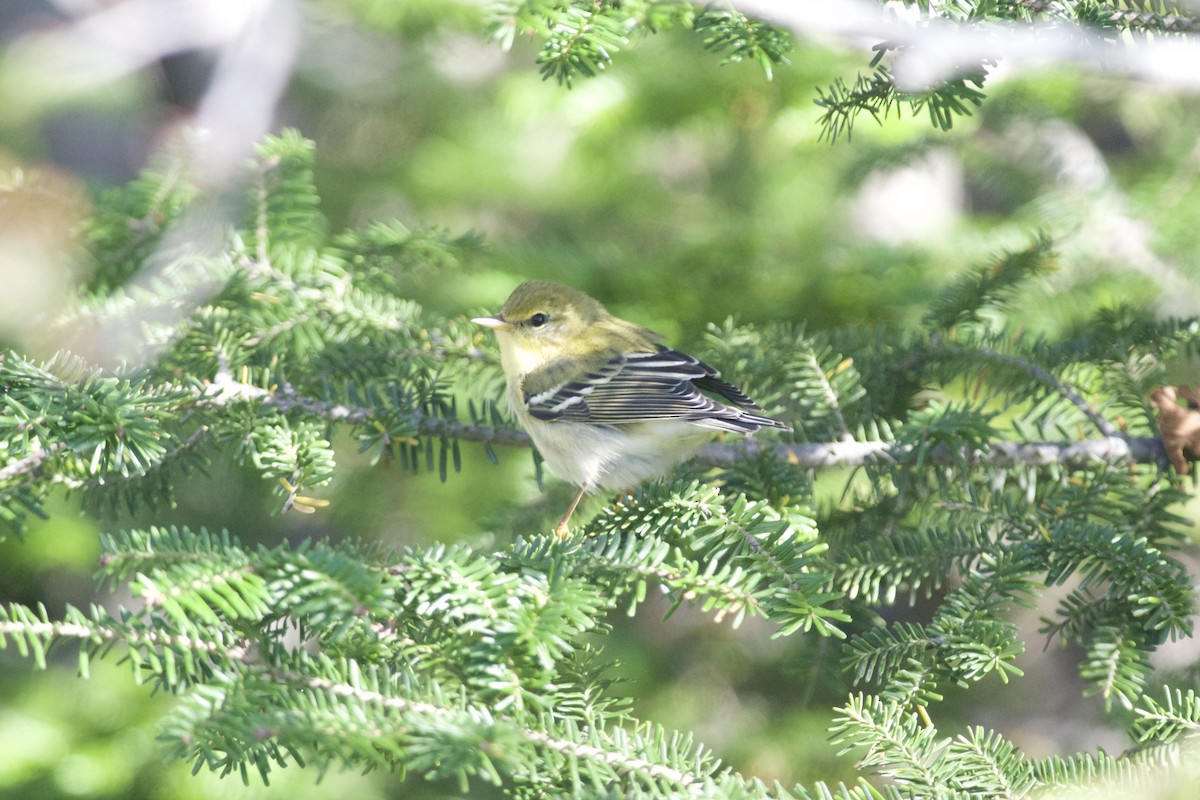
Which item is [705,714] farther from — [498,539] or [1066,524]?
[1066,524]

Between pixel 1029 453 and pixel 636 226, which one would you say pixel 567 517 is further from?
pixel 636 226

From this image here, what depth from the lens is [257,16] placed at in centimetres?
397

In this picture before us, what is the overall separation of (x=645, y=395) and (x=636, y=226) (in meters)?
2.23

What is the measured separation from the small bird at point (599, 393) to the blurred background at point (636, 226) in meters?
0.30

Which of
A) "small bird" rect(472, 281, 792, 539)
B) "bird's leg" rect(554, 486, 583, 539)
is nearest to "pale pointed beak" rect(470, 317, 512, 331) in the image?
"small bird" rect(472, 281, 792, 539)

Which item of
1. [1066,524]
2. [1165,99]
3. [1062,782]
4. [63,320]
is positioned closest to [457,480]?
[63,320]

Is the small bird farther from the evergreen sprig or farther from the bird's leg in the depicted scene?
the evergreen sprig

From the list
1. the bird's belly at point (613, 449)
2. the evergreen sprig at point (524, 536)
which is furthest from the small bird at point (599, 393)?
the evergreen sprig at point (524, 536)

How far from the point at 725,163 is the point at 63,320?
3.30 metres

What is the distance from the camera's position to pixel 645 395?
298 cm

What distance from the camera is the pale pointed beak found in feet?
9.64

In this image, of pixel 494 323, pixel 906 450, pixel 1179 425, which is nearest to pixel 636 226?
pixel 494 323

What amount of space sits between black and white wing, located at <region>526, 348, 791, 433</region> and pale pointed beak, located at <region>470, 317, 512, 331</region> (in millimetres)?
231

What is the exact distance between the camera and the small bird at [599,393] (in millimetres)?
2787
